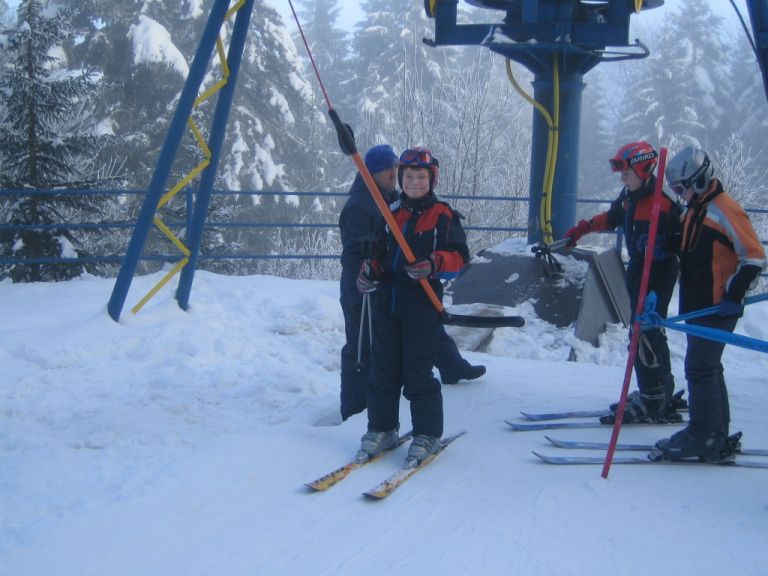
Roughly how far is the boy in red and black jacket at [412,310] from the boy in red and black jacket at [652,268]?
4.14 ft

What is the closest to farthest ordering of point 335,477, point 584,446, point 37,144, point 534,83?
1. point 335,477
2. point 584,446
3. point 534,83
4. point 37,144

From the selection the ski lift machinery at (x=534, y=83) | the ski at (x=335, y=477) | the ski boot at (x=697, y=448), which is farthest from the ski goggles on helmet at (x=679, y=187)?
the ski lift machinery at (x=534, y=83)

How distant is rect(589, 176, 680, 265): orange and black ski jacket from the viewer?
169 inches

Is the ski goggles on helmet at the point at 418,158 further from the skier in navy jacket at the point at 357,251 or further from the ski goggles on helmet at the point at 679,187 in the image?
the ski goggles on helmet at the point at 679,187

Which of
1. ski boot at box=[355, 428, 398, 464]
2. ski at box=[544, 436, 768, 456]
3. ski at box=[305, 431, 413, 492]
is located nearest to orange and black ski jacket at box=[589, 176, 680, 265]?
ski at box=[544, 436, 768, 456]

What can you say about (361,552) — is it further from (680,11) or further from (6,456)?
(680,11)

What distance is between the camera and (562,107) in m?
7.99

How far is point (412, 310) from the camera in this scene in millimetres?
3863

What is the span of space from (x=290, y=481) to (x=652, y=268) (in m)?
2.43

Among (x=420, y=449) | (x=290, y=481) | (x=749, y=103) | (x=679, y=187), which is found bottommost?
(x=290, y=481)

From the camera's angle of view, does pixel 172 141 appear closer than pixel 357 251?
No

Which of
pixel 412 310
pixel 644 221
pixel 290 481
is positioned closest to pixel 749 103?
pixel 644 221

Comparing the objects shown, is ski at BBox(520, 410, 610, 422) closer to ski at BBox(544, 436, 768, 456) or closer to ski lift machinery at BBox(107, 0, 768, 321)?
ski at BBox(544, 436, 768, 456)

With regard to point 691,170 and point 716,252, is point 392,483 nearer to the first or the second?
point 716,252
